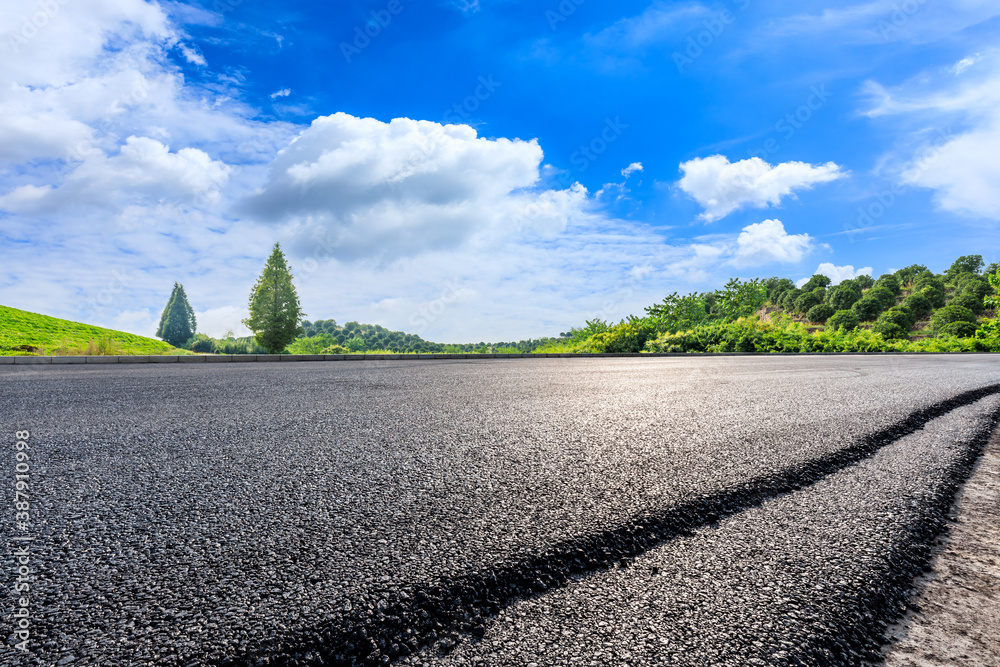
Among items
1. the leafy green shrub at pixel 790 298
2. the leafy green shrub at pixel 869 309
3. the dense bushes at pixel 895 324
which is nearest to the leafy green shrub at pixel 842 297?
the leafy green shrub at pixel 790 298

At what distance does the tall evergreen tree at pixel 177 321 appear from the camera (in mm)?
55219

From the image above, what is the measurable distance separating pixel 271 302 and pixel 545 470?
31.7m

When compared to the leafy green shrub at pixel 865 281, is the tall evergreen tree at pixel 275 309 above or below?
below

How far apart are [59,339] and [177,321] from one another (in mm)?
47968

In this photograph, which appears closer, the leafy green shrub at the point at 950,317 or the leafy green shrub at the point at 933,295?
the leafy green shrub at the point at 950,317

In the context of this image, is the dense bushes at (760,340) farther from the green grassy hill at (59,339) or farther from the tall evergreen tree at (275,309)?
the tall evergreen tree at (275,309)

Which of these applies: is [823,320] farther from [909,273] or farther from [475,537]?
[475,537]

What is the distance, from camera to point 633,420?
3.42m

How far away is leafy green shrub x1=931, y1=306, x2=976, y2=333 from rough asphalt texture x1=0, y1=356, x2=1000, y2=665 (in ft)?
162

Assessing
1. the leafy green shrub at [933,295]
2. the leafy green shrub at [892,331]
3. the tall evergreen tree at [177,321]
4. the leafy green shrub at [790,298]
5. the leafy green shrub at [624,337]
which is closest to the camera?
the leafy green shrub at [624,337]

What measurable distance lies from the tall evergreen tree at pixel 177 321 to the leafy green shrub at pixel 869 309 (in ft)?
247

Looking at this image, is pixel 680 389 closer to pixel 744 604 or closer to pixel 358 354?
pixel 744 604

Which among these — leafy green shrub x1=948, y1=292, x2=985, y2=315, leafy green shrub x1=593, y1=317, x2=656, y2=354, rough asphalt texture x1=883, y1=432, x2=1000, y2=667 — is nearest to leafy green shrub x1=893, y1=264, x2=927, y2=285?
leafy green shrub x1=948, y1=292, x2=985, y2=315

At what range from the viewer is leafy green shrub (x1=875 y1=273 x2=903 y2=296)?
189 feet
